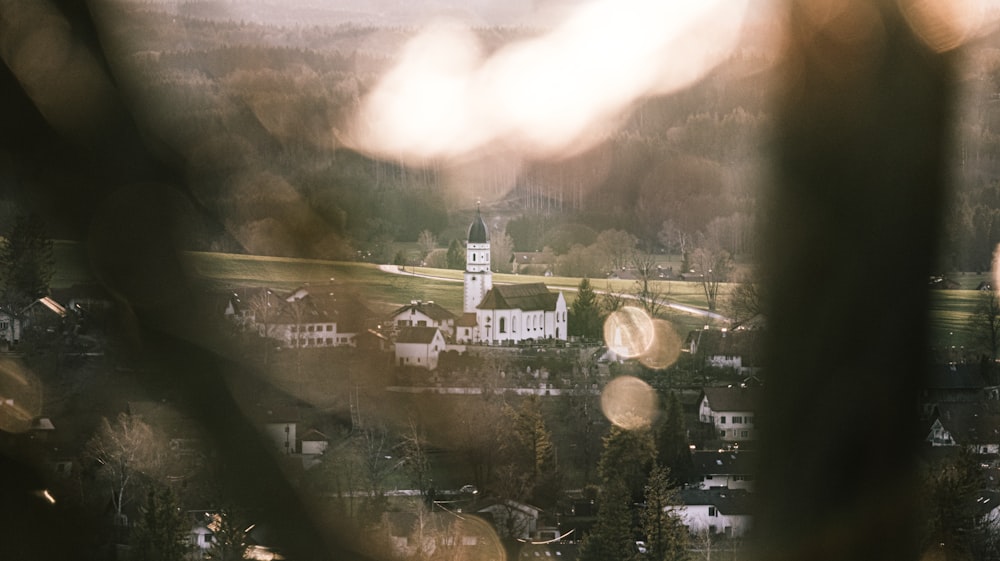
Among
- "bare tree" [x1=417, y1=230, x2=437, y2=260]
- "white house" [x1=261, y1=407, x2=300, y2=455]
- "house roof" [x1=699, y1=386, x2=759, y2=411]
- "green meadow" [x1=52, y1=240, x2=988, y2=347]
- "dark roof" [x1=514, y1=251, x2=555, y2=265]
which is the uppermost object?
"bare tree" [x1=417, y1=230, x2=437, y2=260]

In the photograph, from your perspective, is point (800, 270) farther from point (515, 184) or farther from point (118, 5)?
point (118, 5)

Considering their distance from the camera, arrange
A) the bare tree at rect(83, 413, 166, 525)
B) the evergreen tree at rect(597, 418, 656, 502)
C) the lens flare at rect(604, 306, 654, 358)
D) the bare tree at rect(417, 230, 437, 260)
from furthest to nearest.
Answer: the lens flare at rect(604, 306, 654, 358) → the bare tree at rect(417, 230, 437, 260) → the evergreen tree at rect(597, 418, 656, 502) → the bare tree at rect(83, 413, 166, 525)

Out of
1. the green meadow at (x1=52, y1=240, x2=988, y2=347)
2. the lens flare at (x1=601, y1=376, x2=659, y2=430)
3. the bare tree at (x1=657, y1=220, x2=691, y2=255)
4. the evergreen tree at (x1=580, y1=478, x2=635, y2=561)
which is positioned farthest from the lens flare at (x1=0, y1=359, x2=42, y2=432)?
the bare tree at (x1=657, y1=220, x2=691, y2=255)

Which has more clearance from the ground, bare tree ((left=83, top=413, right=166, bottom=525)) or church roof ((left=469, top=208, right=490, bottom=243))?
church roof ((left=469, top=208, right=490, bottom=243))

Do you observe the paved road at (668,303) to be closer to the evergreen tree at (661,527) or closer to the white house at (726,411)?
the white house at (726,411)

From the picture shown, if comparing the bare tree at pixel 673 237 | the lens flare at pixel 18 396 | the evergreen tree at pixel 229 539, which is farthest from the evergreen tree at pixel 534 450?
the lens flare at pixel 18 396

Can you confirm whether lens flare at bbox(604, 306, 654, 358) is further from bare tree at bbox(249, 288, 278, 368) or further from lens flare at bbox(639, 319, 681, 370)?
bare tree at bbox(249, 288, 278, 368)

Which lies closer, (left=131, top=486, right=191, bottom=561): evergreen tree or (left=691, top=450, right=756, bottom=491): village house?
(left=691, top=450, right=756, bottom=491): village house

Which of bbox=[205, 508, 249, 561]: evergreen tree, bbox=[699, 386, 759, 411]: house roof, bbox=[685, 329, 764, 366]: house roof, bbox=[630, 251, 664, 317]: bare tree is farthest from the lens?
bbox=[630, 251, 664, 317]: bare tree
